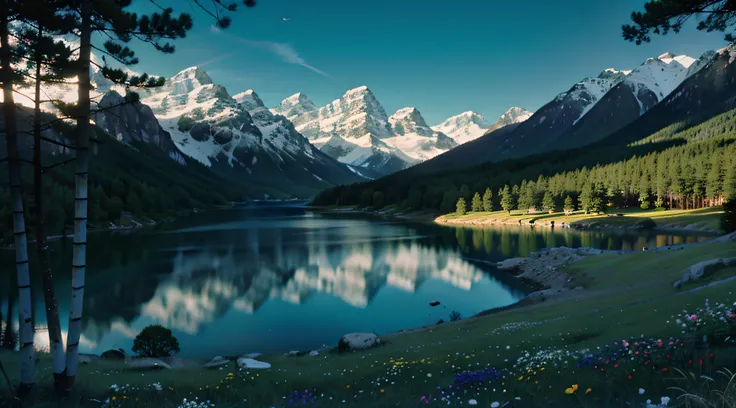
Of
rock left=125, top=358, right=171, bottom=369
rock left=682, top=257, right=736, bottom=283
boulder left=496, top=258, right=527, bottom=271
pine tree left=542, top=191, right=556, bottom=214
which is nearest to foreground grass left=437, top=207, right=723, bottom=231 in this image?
pine tree left=542, top=191, right=556, bottom=214

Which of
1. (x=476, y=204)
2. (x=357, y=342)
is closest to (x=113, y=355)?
(x=357, y=342)

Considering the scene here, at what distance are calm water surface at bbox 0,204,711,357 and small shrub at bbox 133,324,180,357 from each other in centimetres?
247

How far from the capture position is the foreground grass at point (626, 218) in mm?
115031

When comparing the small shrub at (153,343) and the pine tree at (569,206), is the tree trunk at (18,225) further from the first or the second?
the pine tree at (569,206)

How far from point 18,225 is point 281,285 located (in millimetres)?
50014

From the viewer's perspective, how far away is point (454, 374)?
17141mm

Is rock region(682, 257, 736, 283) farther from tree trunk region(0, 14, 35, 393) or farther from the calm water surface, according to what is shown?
tree trunk region(0, 14, 35, 393)

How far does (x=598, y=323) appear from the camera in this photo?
74.9 feet

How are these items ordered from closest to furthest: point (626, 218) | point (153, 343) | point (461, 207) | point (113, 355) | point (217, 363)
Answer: point (217, 363) < point (113, 355) < point (153, 343) < point (626, 218) < point (461, 207)

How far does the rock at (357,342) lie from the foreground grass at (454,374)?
1218mm

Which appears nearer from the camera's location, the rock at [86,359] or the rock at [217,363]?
the rock at [217,363]

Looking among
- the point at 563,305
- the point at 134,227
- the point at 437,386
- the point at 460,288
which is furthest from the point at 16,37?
the point at 134,227

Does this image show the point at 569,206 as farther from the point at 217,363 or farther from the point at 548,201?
the point at 217,363

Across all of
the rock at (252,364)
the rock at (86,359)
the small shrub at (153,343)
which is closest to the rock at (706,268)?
the rock at (252,364)
